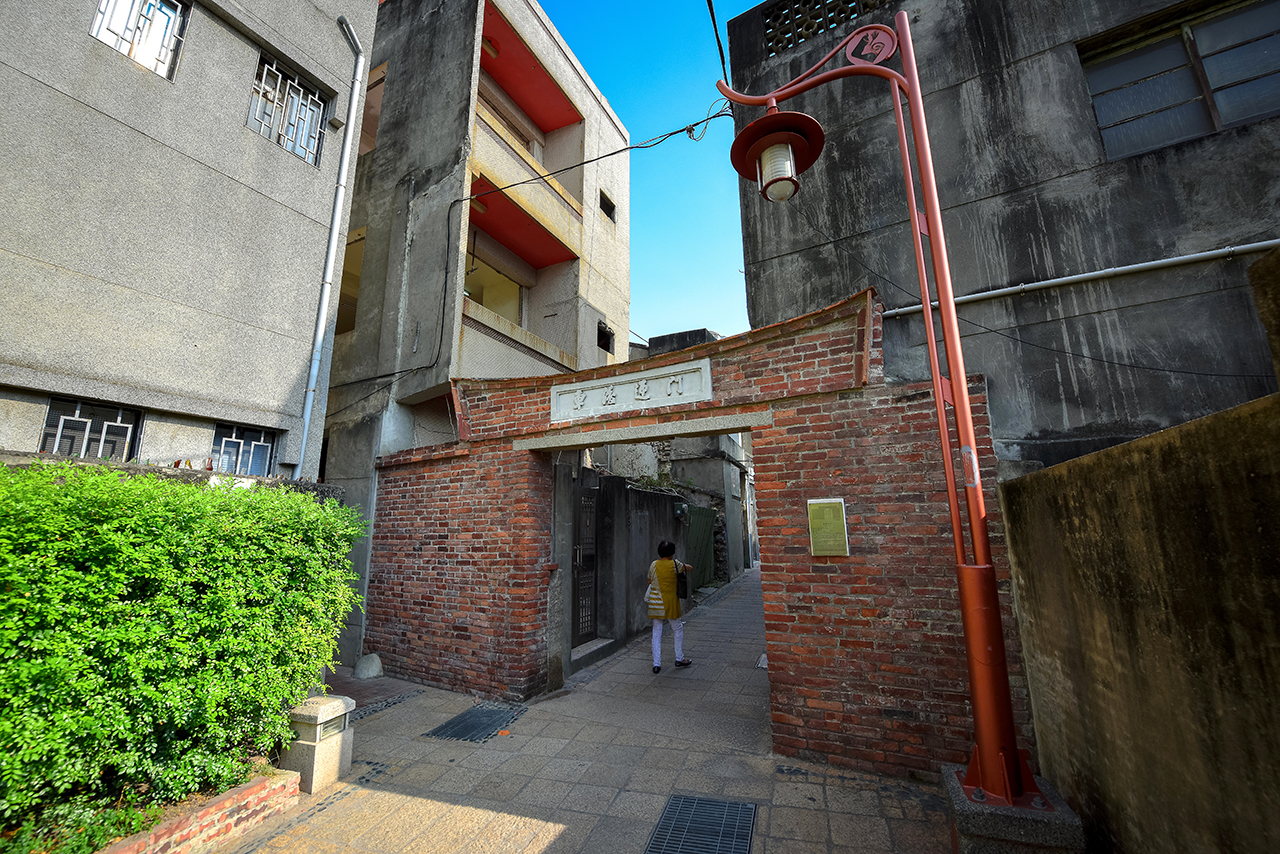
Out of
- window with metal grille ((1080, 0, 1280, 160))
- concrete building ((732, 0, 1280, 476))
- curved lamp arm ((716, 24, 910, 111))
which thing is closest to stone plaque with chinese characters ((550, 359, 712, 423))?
concrete building ((732, 0, 1280, 476))

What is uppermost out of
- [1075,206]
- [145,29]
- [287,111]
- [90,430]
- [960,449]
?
[287,111]

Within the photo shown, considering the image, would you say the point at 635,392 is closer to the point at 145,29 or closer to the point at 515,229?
the point at 515,229

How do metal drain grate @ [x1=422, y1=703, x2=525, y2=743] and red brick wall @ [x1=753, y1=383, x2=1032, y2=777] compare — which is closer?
red brick wall @ [x1=753, y1=383, x2=1032, y2=777]

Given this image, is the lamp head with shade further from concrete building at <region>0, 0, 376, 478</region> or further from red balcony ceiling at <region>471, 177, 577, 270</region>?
red balcony ceiling at <region>471, 177, 577, 270</region>

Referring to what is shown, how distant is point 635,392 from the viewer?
564 cm

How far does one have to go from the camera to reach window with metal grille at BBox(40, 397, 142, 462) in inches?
182

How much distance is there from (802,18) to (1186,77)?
4.06 metres

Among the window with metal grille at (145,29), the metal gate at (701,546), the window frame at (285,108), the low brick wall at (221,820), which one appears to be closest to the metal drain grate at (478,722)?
the low brick wall at (221,820)

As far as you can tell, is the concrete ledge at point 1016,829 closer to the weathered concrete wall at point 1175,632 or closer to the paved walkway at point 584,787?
the weathered concrete wall at point 1175,632

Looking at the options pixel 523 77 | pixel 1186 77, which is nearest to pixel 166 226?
pixel 523 77

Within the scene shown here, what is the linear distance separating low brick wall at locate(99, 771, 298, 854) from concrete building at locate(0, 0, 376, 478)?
3449 millimetres

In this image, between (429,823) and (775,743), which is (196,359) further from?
(775,743)

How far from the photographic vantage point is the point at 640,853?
3207 millimetres

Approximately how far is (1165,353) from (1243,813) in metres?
4.32
